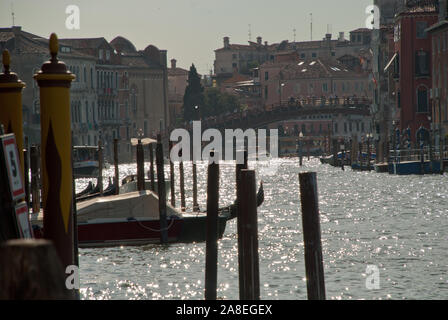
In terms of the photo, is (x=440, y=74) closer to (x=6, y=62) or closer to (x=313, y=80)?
(x=6, y=62)

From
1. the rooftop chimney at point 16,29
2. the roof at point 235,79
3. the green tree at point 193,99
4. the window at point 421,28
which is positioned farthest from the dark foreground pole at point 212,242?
the roof at point 235,79

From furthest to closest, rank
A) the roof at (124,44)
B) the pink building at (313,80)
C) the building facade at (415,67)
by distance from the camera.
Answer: the pink building at (313,80) < the roof at (124,44) < the building facade at (415,67)

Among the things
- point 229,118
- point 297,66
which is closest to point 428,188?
point 229,118

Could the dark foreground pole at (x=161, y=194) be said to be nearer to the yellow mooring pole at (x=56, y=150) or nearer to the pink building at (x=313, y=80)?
the yellow mooring pole at (x=56, y=150)

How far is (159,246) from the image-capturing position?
17328 mm

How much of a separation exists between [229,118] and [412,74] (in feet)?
69.4

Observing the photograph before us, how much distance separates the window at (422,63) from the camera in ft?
169

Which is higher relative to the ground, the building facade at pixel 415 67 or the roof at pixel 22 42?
the roof at pixel 22 42

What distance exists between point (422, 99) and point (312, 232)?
45.0m

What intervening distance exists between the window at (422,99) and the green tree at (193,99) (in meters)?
48.9

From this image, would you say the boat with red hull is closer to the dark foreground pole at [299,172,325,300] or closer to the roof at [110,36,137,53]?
the dark foreground pole at [299,172,325,300]

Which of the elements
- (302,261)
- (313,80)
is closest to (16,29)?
(302,261)
